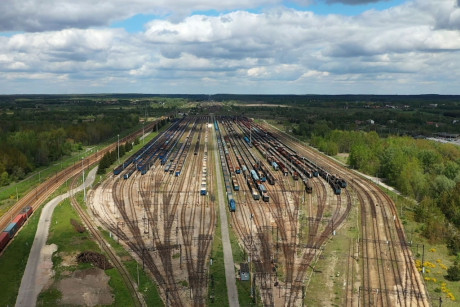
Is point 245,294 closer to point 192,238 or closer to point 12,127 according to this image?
point 192,238

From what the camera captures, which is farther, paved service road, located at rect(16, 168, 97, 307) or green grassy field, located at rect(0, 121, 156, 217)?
green grassy field, located at rect(0, 121, 156, 217)

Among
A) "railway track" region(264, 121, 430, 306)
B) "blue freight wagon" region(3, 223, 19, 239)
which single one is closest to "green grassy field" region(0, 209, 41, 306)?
"blue freight wagon" region(3, 223, 19, 239)

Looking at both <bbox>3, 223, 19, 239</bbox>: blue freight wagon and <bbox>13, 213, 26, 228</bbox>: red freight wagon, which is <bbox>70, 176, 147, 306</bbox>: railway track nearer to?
<bbox>13, 213, 26, 228</bbox>: red freight wagon

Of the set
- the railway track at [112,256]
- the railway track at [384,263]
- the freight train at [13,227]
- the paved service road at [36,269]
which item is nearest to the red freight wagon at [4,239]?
the freight train at [13,227]

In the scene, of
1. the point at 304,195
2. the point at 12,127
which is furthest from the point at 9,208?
the point at 12,127

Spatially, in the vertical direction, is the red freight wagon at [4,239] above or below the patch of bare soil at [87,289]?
above

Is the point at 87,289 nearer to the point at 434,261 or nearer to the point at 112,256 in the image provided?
the point at 112,256

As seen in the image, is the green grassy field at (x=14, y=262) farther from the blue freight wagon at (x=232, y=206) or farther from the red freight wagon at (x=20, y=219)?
the blue freight wagon at (x=232, y=206)
